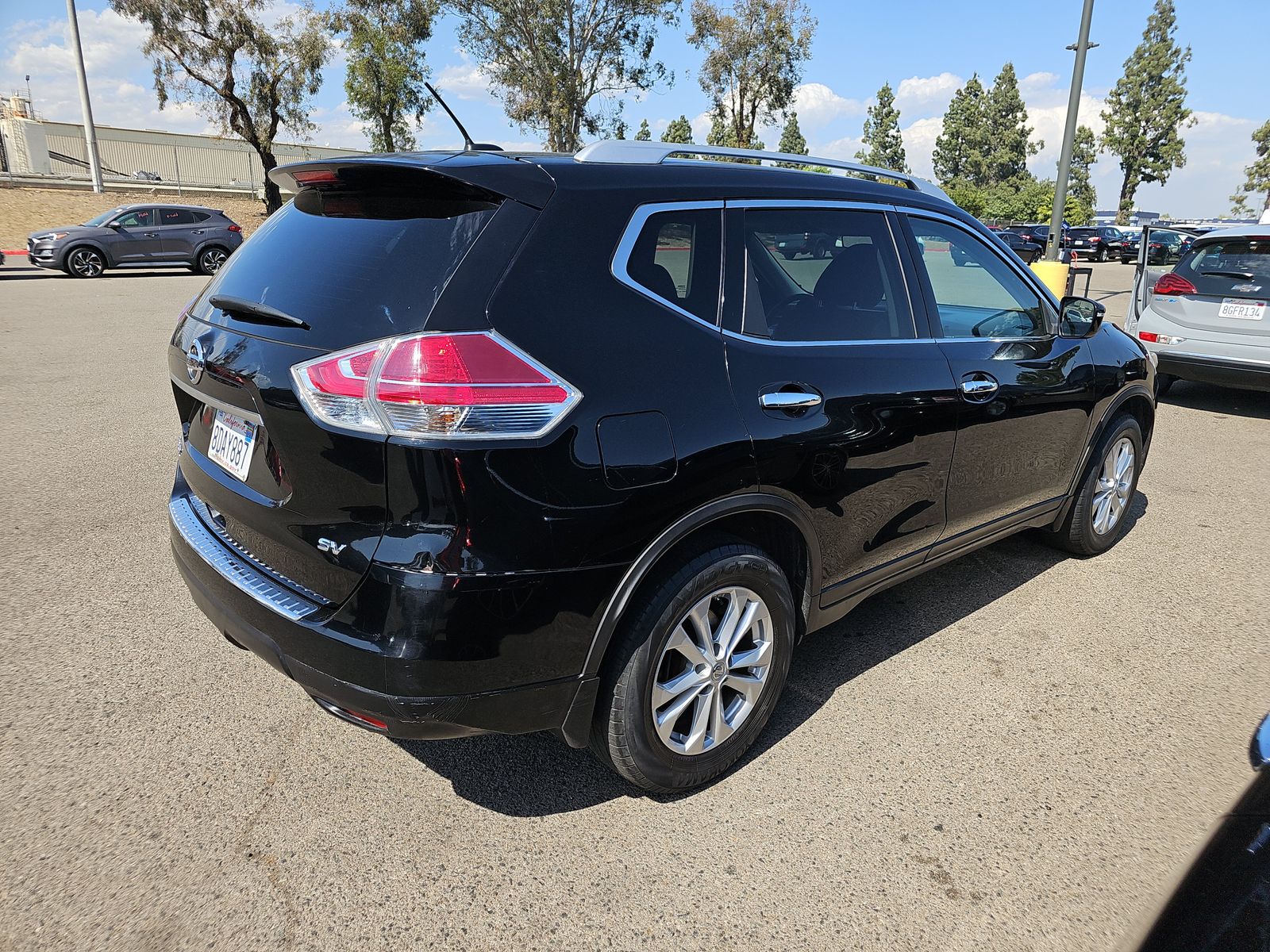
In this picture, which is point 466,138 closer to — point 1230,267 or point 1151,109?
point 1230,267

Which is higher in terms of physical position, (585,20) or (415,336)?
(585,20)

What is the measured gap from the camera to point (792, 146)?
89.2 meters

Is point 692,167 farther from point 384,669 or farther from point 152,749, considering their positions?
point 152,749

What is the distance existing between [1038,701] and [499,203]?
2.64 metres

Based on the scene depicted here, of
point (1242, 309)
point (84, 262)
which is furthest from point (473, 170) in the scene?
point (84, 262)

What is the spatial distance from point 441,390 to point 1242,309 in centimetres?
817

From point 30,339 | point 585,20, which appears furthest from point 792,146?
point 30,339

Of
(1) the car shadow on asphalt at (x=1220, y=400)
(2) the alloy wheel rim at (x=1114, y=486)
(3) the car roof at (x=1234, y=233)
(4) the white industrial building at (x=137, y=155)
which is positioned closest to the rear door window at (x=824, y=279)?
(2) the alloy wheel rim at (x=1114, y=486)

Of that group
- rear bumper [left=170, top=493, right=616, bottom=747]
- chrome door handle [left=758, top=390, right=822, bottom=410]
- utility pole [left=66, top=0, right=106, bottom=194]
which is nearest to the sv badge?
rear bumper [left=170, top=493, right=616, bottom=747]

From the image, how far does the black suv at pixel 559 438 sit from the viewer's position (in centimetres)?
208

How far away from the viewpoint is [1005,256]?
385 centimetres

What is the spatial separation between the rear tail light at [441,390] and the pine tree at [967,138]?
89.0m

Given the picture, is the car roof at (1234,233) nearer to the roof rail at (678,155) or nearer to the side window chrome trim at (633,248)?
the roof rail at (678,155)

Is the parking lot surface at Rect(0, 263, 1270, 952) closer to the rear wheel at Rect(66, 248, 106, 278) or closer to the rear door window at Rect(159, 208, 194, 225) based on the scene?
the rear wheel at Rect(66, 248, 106, 278)
